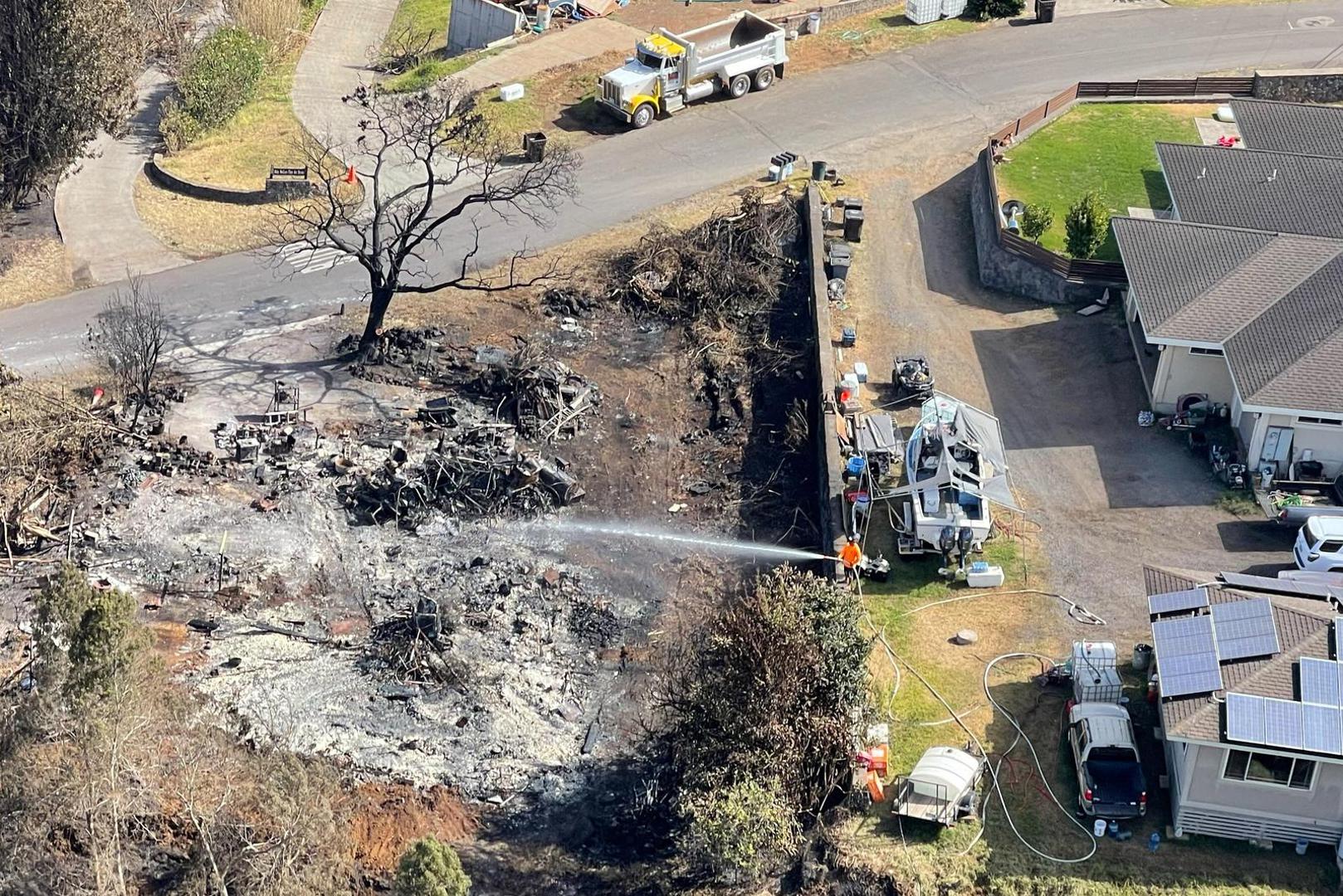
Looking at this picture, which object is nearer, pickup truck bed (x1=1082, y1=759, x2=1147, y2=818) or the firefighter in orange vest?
pickup truck bed (x1=1082, y1=759, x2=1147, y2=818)

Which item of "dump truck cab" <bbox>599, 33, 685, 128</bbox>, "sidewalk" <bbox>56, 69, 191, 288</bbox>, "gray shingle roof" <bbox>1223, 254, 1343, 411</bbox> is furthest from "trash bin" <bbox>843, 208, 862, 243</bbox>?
"sidewalk" <bbox>56, 69, 191, 288</bbox>

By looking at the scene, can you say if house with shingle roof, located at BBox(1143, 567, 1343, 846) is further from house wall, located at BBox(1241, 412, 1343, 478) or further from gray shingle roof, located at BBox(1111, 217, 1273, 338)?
gray shingle roof, located at BBox(1111, 217, 1273, 338)

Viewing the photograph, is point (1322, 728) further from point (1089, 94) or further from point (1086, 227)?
point (1089, 94)

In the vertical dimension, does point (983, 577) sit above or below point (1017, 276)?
below

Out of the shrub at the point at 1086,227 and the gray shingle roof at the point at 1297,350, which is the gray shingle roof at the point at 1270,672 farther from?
the shrub at the point at 1086,227

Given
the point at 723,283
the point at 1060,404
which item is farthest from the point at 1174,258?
the point at 723,283

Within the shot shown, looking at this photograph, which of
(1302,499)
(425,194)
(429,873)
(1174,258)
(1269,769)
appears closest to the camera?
(429,873)

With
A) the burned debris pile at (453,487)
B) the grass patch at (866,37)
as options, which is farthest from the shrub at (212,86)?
the grass patch at (866,37)
